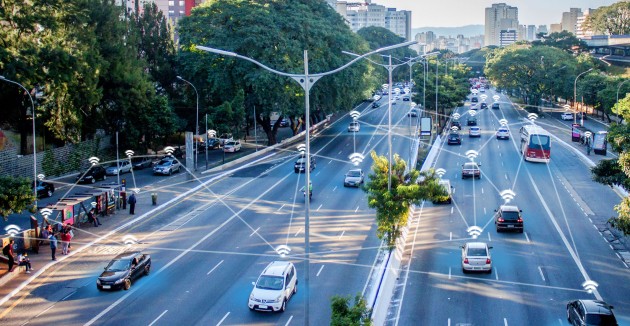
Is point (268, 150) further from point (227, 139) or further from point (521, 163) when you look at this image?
point (521, 163)

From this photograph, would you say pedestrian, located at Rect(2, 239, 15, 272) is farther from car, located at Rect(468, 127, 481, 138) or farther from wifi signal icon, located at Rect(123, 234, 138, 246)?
car, located at Rect(468, 127, 481, 138)

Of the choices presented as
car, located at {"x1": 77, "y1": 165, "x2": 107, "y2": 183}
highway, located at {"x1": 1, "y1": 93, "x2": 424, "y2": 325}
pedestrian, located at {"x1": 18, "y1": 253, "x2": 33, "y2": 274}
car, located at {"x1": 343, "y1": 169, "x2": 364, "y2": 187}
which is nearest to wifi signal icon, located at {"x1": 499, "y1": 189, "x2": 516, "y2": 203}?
highway, located at {"x1": 1, "y1": 93, "x2": 424, "y2": 325}

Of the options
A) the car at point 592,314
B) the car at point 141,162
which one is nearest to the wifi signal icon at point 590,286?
the car at point 592,314

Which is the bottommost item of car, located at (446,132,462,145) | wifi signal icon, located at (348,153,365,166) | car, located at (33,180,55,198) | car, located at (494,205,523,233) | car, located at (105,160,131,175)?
car, located at (494,205,523,233)

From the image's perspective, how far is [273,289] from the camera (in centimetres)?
2772

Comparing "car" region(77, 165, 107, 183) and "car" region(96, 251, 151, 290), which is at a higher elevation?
"car" region(77, 165, 107, 183)

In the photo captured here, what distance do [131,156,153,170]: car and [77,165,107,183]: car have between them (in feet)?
14.6

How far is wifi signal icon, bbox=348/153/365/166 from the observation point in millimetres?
63594

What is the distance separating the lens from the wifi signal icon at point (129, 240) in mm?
37781

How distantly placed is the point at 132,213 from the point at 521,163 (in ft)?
112

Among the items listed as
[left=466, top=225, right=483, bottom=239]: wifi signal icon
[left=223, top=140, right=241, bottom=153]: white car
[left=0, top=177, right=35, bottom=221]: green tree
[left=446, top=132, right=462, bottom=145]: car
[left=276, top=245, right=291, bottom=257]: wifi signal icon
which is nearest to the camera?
[left=0, top=177, right=35, bottom=221]: green tree

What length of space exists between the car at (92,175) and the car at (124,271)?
77.2ft

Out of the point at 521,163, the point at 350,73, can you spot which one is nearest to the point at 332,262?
the point at 521,163

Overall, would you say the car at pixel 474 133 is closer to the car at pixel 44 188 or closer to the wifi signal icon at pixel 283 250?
the car at pixel 44 188
